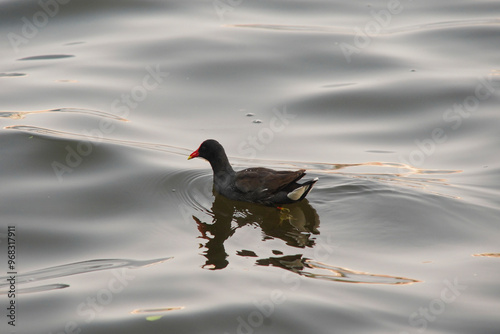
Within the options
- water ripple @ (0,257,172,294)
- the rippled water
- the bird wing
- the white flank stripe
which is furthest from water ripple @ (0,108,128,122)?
water ripple @ (0,257,172,294)

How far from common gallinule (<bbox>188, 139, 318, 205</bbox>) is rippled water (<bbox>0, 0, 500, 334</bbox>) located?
20 cm

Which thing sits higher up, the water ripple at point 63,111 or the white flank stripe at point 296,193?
the water ripple at point 63,111

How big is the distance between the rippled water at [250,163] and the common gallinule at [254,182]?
7.8 inches

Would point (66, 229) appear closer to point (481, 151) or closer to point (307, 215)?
point (307, 215)

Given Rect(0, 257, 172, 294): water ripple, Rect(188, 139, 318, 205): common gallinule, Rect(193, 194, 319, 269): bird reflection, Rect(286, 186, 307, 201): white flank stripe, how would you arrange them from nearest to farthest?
Rect(0, 257, 172, 294): water ripple
Rect(193, 194, 319, 269): bird reflection
Rect(286, 186, 307, 201): white flank stripe
Rect(188, 139, 318, 205): common gallinule

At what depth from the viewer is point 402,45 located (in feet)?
45.1

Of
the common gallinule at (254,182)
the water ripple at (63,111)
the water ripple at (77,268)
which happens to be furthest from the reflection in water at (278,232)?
the water ripple at (63,111)

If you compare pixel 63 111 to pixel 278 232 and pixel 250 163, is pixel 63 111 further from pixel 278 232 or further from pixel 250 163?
pixel 278 232

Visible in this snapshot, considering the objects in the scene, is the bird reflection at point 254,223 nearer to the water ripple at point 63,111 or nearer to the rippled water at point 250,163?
the rippled water at point 250,163

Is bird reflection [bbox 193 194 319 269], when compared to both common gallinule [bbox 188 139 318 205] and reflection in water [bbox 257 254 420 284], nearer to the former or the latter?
common gallinule [bbox 188 139 318 205]

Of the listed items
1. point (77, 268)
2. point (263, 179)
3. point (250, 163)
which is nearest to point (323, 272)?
point (263, 179)

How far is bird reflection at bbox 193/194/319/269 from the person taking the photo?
7.54m

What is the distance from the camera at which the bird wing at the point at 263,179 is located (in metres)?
8.44

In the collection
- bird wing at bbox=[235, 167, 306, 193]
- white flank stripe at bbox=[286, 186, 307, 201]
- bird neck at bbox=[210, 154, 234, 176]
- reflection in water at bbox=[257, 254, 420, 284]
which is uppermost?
bird neck at bbox=[210, 154, 234, 176]
